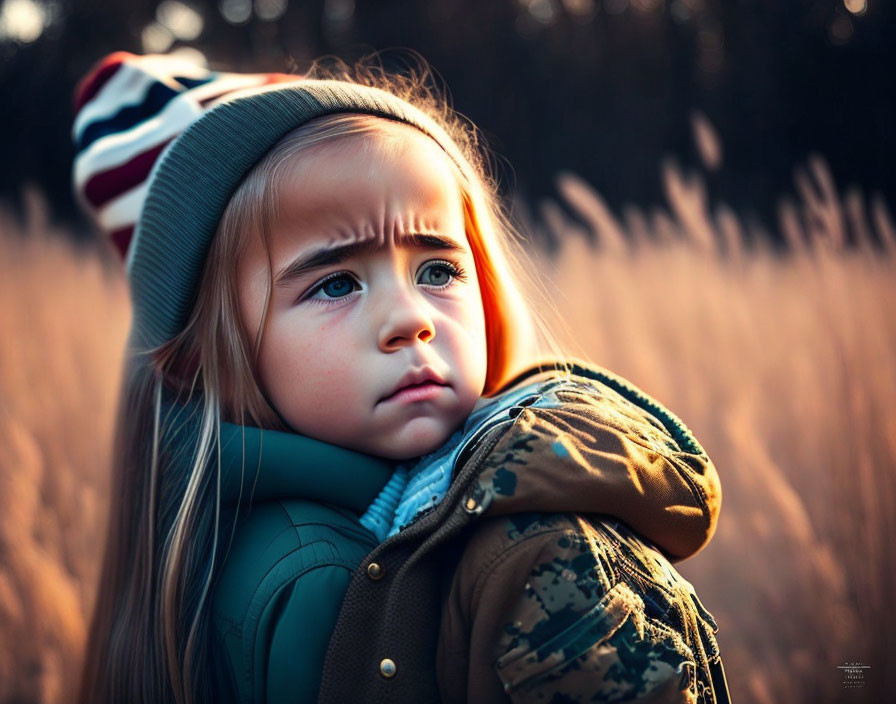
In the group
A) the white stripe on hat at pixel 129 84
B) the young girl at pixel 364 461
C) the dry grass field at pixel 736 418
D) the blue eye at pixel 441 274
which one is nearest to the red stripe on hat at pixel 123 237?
the white stripe on hat at pixel 129 84

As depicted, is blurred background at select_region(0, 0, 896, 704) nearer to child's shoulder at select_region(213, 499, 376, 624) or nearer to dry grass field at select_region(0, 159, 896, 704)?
dry grass field at select_region(0, 159, 896, 704)

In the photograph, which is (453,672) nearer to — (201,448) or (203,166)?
(201,448)

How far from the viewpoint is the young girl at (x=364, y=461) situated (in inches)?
40.4

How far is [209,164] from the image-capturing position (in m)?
1.35

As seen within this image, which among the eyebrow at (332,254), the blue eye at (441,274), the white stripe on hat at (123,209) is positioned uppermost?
the white stripe on hat at (123,209)

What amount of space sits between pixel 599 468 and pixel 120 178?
1.54 m

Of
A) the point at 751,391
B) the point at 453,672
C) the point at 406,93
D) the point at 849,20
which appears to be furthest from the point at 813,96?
the point at 453,672

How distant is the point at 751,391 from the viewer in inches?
110

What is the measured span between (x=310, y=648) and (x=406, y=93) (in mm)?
1130

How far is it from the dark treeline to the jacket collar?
162 inches

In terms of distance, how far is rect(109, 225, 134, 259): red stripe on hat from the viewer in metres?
2.05

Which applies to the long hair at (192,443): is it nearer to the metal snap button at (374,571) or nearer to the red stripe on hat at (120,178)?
the metal snap button at (374,571)

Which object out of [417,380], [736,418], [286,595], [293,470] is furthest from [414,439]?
[736,418]

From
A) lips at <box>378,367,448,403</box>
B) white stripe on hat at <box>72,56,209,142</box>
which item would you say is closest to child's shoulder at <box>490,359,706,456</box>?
lips at <box>378,367,448,403</box>
